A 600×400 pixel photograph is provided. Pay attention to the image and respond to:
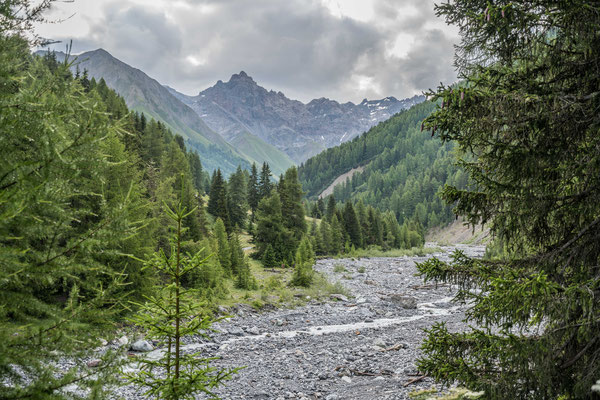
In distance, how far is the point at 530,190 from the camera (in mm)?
4559

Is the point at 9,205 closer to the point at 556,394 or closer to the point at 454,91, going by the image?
the point at 454,91

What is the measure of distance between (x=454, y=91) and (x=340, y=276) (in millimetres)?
28414

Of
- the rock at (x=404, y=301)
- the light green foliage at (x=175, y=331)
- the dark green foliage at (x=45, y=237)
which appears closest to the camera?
the dark green foliage at (x=45, y=237)

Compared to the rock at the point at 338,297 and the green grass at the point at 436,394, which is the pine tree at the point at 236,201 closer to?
the rock at the point at 338,297

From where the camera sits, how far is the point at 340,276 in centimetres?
3150

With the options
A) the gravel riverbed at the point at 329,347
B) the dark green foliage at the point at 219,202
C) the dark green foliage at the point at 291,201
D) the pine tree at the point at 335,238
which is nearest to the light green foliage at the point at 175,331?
the gravel riverbed at the point at 329,347

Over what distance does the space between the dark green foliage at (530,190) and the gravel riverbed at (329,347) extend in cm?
332

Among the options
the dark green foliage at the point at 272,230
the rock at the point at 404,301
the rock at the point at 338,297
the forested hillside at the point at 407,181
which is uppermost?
the forested hillside at the point at 407,181

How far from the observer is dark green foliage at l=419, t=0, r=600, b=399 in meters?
4.00

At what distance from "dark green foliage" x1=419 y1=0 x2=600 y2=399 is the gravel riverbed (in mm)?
3320

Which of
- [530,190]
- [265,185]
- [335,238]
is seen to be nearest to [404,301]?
[530,190]

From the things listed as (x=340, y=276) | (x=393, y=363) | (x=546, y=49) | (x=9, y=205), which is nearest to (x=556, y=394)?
(x=546, y=49)

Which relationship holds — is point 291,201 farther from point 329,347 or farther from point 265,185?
point 329,347

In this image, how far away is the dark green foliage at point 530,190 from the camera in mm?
3998
